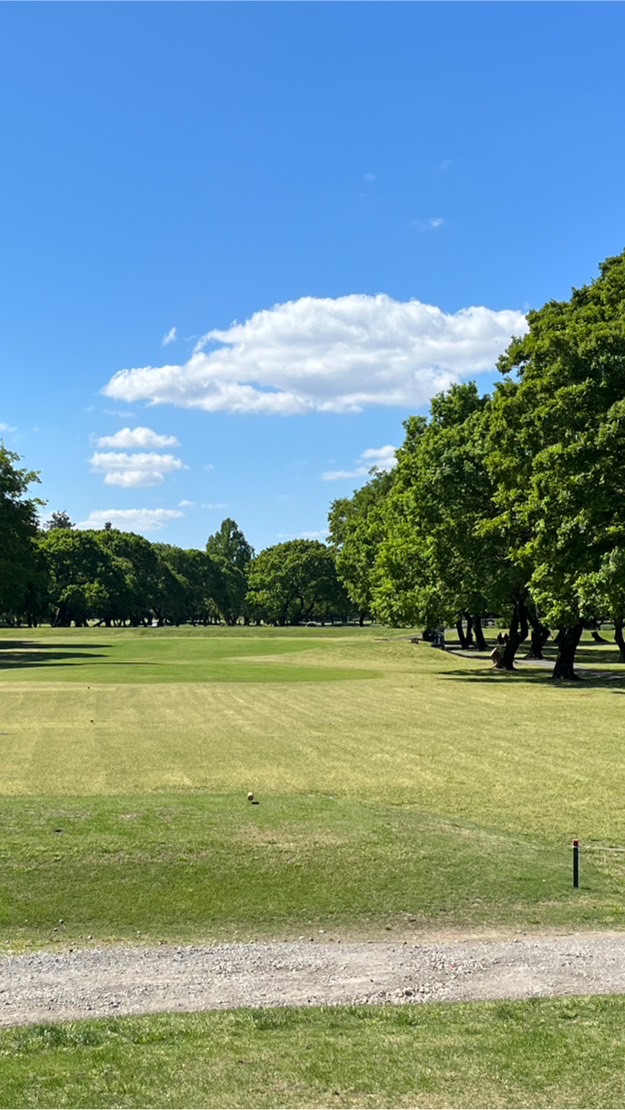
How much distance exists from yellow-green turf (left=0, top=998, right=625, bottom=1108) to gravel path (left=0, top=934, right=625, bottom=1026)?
0.34m

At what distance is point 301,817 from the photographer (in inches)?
539

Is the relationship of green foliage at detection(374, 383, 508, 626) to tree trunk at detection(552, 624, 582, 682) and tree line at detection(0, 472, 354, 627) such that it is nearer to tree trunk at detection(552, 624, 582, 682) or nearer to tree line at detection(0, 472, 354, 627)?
tree trunk at detection(552, 624, 582, 682)

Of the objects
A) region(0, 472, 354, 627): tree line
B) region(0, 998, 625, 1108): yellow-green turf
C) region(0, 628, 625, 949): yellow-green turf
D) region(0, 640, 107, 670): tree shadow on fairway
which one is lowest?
region(0, 640, 107, 670): tree shadow on fairway

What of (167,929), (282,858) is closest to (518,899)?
(282,858)

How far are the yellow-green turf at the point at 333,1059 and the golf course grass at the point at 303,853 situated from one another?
2 cm

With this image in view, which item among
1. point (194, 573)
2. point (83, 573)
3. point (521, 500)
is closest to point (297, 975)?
point (521, 500)

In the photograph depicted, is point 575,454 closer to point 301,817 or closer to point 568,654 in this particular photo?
point 568,654

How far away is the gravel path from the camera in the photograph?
745 centimetres

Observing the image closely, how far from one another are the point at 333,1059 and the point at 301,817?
751cm

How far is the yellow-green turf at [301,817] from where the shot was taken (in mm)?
9953

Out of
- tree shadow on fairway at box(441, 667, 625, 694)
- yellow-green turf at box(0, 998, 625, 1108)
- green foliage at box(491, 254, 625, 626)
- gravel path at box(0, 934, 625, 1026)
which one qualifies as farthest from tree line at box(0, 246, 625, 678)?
yellow-green turf at box(0, 998, 625, 1108)

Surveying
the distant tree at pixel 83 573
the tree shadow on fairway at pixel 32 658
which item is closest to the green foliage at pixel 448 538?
the tree shadow on fairway at pixel 32 658

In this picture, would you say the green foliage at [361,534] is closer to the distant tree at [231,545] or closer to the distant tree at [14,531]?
the distant tree at [14,531]

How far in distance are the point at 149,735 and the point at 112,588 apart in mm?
100533
